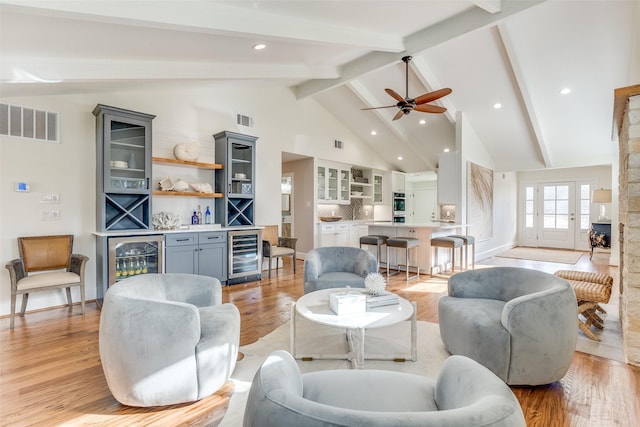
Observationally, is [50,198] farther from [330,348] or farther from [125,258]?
[330,348]

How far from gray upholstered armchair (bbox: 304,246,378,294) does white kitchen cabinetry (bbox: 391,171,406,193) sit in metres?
5.77

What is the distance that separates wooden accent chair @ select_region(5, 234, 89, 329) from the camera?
317 centimetres

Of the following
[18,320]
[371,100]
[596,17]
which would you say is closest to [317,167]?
[371,100]

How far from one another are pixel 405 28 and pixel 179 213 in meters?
4.15

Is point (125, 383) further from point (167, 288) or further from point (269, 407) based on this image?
point (269, 407)

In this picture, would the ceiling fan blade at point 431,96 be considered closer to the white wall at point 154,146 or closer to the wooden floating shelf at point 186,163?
the white wall at point 154,146

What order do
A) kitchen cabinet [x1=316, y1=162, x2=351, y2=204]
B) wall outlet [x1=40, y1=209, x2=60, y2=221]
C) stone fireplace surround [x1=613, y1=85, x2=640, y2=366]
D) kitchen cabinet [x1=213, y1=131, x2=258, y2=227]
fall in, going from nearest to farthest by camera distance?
stone fireplace surround [x1=613, y1=85, x2=640, y2=366] < wall outlet [x1=40, y1=209, x2=60, y2=221] < kitchen cabinet [x1=213, y1=131, x2=258, y2=227] < kitchen cabinet [x1=316, y1=162, x2=351, y2=204]

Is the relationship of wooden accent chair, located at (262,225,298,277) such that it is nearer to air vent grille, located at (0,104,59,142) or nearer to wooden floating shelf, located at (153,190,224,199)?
wooden floating shelf, located at (153,190,224,199)

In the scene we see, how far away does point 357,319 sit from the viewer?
2229 millimetres

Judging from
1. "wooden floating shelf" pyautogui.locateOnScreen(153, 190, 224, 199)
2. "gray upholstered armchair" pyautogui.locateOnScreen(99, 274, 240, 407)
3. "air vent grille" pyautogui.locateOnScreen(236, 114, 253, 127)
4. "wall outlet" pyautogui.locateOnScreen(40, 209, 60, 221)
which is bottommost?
"gray upholstered armchair" pyautogui.locateOnScreen(99, 274, 240, 407)

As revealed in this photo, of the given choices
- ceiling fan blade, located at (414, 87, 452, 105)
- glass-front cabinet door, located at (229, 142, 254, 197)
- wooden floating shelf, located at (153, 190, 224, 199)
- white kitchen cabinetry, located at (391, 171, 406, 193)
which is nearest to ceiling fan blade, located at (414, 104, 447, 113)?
ceiling fan blade, located at (414, 87, 452, 105)

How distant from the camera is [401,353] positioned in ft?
8.61

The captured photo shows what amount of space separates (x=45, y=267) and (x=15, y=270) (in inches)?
17.9

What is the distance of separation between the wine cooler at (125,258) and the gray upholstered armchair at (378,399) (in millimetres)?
3356
